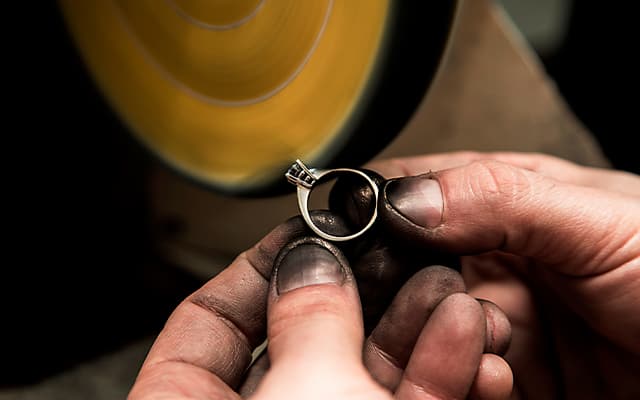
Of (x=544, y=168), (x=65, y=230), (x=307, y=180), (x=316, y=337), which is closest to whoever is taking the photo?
(x=316, y=337)

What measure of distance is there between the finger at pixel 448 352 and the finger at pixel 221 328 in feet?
0.50

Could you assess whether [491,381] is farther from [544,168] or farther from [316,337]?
[544,168]

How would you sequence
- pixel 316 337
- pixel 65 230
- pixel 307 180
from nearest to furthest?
pixel 316 337 < pixel 307 180 < pixel 65 230

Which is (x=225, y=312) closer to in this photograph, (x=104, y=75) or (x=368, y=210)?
(x=368, y=210)

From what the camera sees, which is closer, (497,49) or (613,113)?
(497,49)

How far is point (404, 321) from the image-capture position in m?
0.59

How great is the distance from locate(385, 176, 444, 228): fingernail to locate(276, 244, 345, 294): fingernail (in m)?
0.08

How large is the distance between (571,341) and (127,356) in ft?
2.09

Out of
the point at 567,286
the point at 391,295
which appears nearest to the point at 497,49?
the point at 567,286

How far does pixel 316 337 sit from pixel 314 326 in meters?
0.01

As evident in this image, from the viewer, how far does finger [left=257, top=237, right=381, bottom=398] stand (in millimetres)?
467

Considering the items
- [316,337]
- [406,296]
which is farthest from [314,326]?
[406,296]

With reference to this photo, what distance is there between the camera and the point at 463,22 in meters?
0.98

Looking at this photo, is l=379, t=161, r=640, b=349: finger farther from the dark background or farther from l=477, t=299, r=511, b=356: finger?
the dark background
